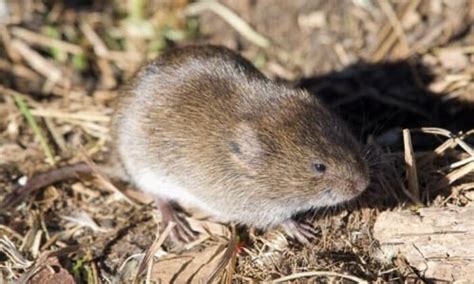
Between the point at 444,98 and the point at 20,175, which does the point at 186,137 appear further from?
the point at 444,98

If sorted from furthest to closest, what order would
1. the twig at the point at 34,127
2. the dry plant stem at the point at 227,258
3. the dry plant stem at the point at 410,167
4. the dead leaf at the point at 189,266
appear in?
the twig at the point at 34,127 → the dry plant stem at the point at 410,167 → the dead leaf at the point at 189,266 → the dry plant stem at the point at 227,258

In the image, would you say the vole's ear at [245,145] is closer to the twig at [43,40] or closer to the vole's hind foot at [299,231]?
the vole's hind foot at [299,231]

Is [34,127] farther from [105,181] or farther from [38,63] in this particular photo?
[38,63]

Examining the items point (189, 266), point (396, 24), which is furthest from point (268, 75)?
point (189, 266)

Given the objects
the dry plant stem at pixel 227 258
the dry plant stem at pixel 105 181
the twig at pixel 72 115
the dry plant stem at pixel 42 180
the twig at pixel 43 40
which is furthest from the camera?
the twig at pixel 43 40

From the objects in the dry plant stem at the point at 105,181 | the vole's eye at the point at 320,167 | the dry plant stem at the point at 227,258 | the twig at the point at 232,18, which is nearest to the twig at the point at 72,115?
the dry plant stem at the point at 105,181

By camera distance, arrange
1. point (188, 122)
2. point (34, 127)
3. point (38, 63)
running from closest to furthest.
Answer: point (188, 122), point (34, 127), point (38, 63)
